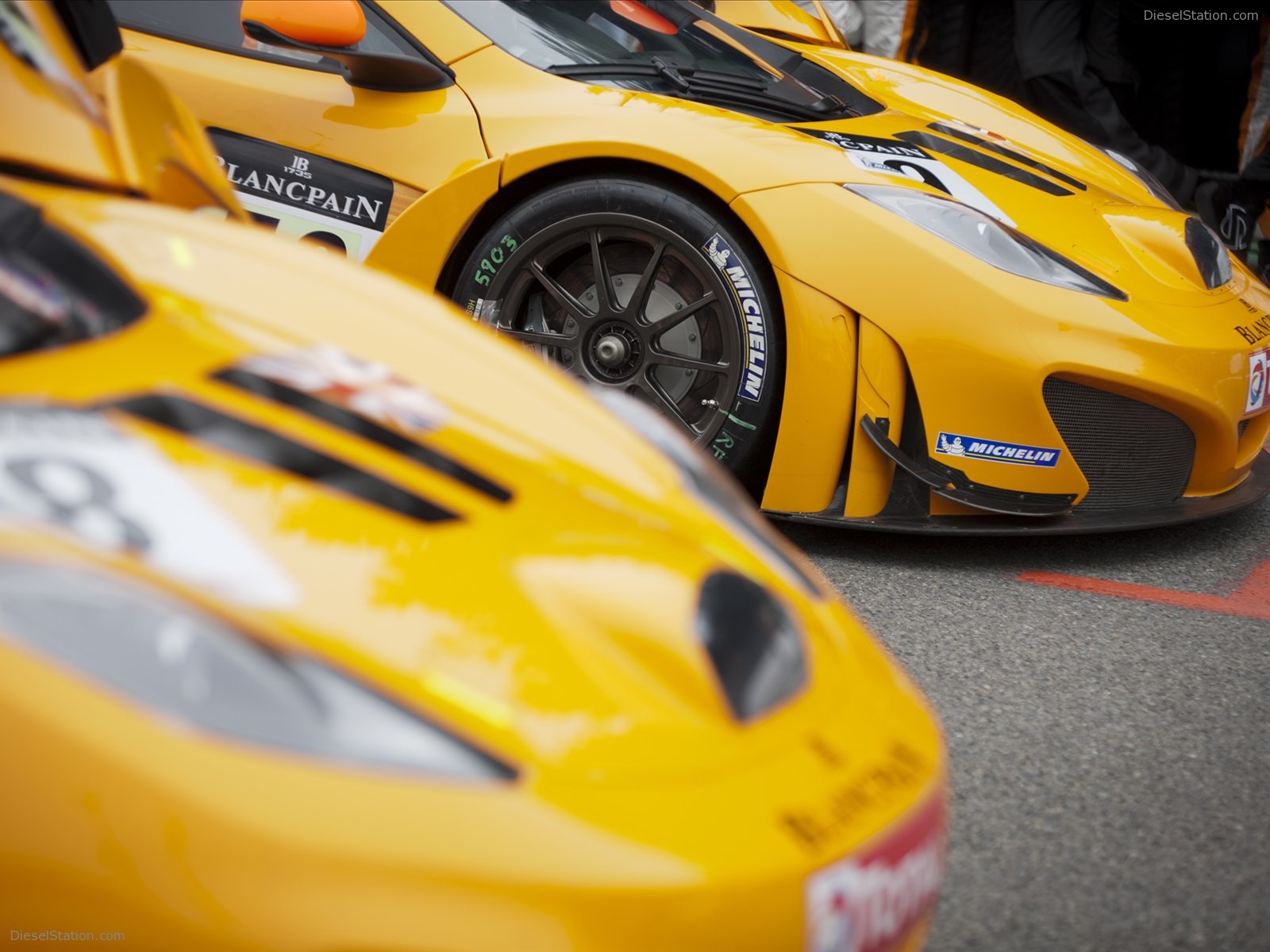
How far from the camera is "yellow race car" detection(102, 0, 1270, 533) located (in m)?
2.53

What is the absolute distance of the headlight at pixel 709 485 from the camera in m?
1.32

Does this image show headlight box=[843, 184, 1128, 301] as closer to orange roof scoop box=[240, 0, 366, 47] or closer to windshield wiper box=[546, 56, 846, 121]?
windshield wiper box=[546, 56, 846, 121]

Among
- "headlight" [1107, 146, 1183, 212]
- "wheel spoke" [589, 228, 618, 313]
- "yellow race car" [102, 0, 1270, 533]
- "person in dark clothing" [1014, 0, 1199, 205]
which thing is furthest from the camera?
"person in dark clothing" [1014, 0, 1199, 205]

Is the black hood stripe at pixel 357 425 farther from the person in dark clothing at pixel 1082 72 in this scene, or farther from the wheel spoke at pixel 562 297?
the person in dark clothing at pixel 1082 72

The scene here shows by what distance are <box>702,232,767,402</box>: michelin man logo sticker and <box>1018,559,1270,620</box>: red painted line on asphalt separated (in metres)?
0.73

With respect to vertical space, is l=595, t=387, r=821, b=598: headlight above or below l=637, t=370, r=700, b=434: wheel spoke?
above

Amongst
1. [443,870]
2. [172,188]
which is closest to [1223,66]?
[172,188]

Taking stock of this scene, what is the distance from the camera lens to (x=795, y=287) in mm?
2551

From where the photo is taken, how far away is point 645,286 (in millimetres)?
2707

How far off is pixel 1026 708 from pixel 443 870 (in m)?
1.51

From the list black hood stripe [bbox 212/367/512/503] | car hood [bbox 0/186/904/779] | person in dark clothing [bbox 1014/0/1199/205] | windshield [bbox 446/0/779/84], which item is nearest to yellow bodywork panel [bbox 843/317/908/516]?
windshield [bbox 446/0/779/84]

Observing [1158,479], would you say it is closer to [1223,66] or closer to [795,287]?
[795,287]

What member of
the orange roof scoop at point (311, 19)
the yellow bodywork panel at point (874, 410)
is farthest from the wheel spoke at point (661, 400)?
the orange roof scoop at point (311, 19)

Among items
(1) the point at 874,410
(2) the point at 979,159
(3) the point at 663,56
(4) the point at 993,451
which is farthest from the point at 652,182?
(4) the point at 993,451
